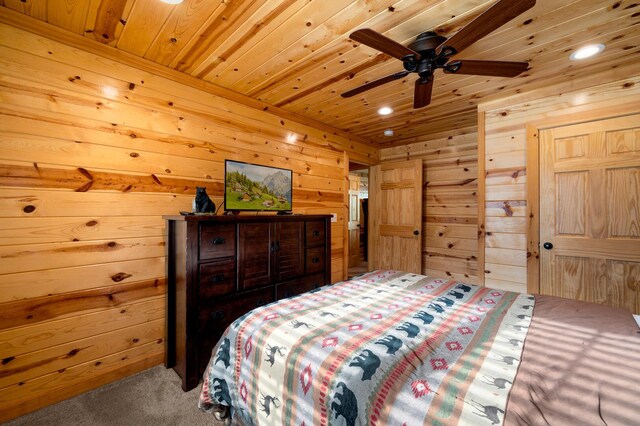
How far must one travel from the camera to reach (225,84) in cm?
258

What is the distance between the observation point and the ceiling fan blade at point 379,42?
4.68ft

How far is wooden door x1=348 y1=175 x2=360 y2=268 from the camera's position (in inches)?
251

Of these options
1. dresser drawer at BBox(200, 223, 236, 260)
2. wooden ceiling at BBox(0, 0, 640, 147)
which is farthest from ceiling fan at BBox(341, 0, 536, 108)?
dresser drawer at BBox(200, 223, 236, 260)

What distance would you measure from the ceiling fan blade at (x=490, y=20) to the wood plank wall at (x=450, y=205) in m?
2.69

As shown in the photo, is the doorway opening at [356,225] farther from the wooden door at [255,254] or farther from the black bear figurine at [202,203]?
the black bear figurine at [202,203]

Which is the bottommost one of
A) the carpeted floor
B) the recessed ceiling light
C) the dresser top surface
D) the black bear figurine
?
the carpeted floor

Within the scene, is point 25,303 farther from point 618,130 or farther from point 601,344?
point 618,130

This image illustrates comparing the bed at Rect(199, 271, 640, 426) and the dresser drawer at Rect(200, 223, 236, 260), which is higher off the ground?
the dresser drawer at Rect(200, 223, 236, 260)

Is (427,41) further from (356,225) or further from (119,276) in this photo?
(356,225)

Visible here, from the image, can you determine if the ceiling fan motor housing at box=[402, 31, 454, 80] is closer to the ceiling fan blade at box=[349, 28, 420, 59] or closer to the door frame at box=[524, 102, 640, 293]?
the ceiling fan blade at box=[349, 28, 420, 59]

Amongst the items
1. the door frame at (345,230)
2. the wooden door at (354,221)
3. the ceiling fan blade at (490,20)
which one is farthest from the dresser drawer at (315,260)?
the wooden door at (354,221)

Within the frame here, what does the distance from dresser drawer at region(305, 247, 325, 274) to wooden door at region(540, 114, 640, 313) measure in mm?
2174

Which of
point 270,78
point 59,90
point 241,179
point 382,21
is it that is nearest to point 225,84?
point 270,78

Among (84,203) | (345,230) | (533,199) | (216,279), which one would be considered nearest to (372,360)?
(216,279)
